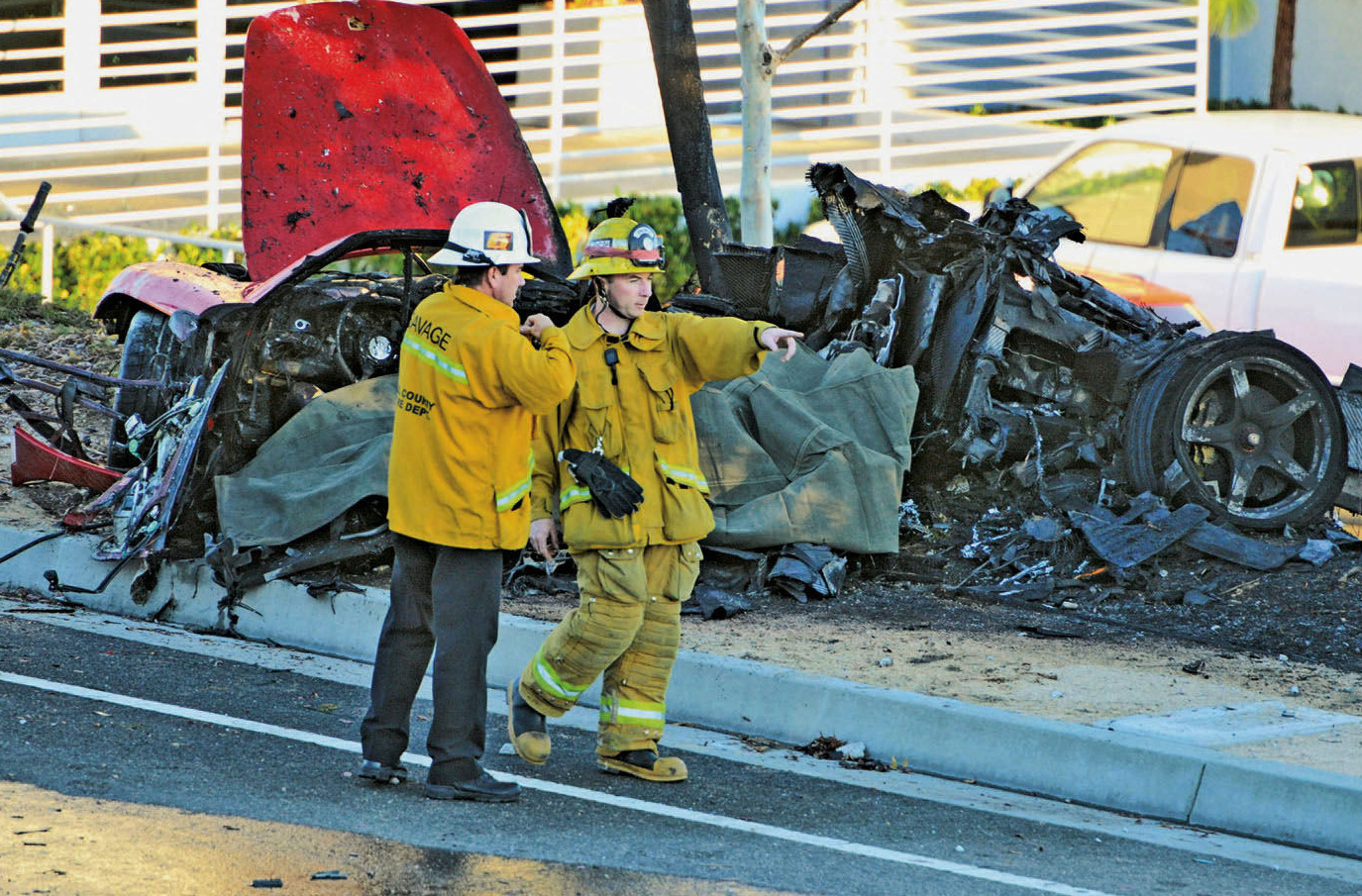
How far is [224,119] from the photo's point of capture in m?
17.8

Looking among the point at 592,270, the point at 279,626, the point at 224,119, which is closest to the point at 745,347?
the point at 592,270

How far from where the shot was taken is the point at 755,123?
11.3 meters

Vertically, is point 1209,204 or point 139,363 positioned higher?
point 1209,204

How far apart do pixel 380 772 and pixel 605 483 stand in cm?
111

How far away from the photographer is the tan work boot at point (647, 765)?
18.6 feet

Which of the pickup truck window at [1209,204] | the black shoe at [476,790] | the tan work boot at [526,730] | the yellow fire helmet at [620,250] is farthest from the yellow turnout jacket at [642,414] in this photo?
the pickup truck window at [1209,204]

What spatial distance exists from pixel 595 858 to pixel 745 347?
5.61 ft

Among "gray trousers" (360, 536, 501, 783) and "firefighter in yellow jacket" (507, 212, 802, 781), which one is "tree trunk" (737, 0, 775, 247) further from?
"gray trousers" (360, 536, 501, 783)

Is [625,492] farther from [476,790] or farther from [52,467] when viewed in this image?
[52,467]

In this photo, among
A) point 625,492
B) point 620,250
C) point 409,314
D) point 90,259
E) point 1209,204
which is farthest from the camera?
point 90,259

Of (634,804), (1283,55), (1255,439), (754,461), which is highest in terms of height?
(1283,55)

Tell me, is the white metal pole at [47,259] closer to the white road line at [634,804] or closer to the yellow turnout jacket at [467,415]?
the white road line at [634,804]

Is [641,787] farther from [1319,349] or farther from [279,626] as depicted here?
[1319,349]

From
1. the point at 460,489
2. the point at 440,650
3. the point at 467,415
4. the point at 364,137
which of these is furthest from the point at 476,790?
the point at 364,137
